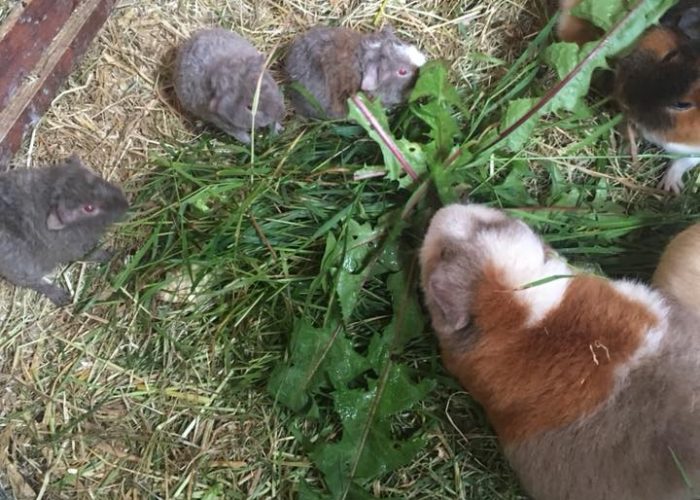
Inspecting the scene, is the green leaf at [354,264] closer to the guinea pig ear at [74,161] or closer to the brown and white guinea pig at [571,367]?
the brown and white guinea pig at [571,367]

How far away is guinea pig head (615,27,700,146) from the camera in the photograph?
2.94m

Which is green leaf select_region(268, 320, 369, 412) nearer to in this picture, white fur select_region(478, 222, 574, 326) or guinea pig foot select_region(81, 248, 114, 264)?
white fur select_region(478, 222, 574, 326)

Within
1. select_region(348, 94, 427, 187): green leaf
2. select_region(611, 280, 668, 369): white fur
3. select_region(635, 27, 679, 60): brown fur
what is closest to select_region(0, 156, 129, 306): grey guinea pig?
select_region(348, 94, 427, 187): green leaf

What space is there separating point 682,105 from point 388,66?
4.08ft

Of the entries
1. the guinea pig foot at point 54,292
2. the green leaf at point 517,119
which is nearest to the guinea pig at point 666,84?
the green leaf at point 517,119

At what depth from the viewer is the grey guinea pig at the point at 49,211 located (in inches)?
118

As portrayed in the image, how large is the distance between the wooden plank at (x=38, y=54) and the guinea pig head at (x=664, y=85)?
8.11 ft

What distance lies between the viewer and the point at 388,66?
3.15 meters

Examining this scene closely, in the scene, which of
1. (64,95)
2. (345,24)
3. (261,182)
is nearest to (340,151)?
(261,182)

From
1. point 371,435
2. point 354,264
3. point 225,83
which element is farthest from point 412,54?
point 371,435

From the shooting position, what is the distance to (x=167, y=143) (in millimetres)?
3373

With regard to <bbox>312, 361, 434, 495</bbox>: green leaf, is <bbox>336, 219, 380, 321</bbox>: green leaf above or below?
above

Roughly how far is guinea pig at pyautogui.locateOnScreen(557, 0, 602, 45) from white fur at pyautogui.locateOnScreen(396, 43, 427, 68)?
0.64m

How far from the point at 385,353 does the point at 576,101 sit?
133cm
